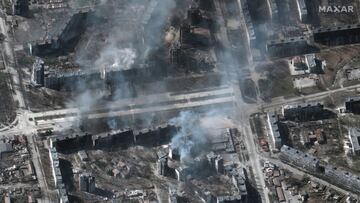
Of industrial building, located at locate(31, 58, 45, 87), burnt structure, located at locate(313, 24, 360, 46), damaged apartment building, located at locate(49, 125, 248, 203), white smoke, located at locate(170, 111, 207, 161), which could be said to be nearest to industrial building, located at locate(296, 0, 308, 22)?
burnt structure, located at locate(313, 24, 360, 46)

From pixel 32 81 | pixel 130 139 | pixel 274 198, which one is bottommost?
pixel 274 198

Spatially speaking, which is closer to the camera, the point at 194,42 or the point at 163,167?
the point at 163,167

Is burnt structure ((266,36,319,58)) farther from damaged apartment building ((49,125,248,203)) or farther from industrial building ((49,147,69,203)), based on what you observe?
industrial building ((49,147,69,203))

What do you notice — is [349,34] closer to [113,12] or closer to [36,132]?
[113,12]

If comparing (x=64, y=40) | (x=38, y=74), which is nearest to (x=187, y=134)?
(x=38, y=74)

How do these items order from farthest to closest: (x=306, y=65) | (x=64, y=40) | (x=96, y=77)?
(x=64, y=40), (x=306, y=65), (x=96, y=77)

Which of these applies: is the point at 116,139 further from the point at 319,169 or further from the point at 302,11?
the point at 302,11

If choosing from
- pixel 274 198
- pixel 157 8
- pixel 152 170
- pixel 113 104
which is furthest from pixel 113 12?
pixel 274 198

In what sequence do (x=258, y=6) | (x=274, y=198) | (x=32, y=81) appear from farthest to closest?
(x=258, y=6), (x=32, y=81), (x=274, y=198)
